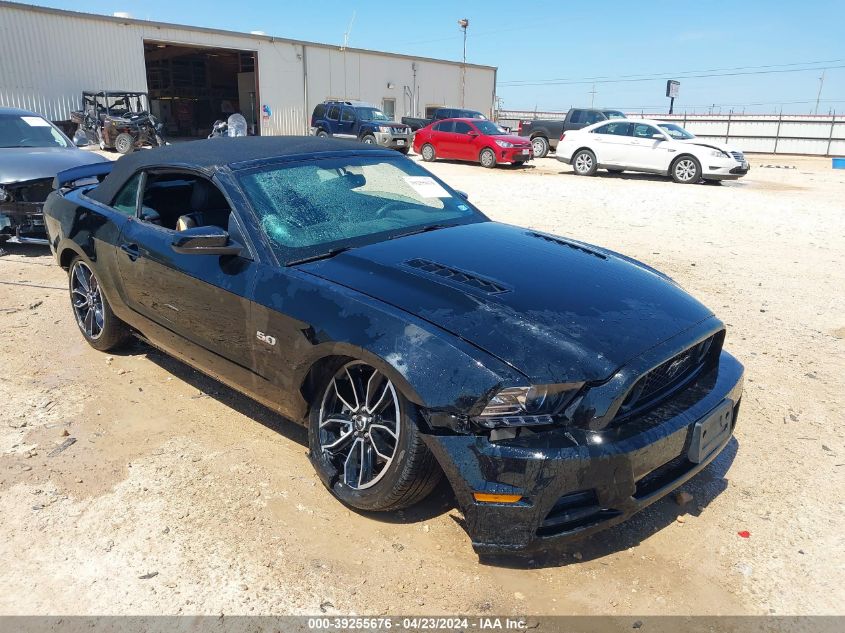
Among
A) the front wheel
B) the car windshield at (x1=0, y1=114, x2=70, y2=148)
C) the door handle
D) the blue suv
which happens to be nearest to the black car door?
the door handle

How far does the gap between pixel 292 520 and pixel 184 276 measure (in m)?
1.49

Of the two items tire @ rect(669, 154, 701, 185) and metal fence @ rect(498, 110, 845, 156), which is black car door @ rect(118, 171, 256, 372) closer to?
tire @ rect(669, 154, 701, 185)

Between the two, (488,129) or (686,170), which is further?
(488,129)

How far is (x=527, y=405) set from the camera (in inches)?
94.5

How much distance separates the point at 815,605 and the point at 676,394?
3.04ft

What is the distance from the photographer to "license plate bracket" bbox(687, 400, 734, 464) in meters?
2.65

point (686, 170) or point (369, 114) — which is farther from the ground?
point (369, 114)

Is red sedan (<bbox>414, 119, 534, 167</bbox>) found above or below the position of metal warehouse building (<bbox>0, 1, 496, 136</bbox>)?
below

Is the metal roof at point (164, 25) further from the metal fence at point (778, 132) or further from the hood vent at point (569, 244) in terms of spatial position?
the hood vent at point (569, 244)

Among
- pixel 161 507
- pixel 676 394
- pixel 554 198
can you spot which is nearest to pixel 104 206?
pixel 161 507

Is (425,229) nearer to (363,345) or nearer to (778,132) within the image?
(363,345)

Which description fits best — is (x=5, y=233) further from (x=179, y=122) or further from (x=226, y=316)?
(x=179, y=122)

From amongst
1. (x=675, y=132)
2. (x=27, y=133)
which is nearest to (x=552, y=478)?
(x=27, y=133)

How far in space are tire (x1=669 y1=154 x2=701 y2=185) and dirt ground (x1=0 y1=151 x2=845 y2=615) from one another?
11984 millimetres
